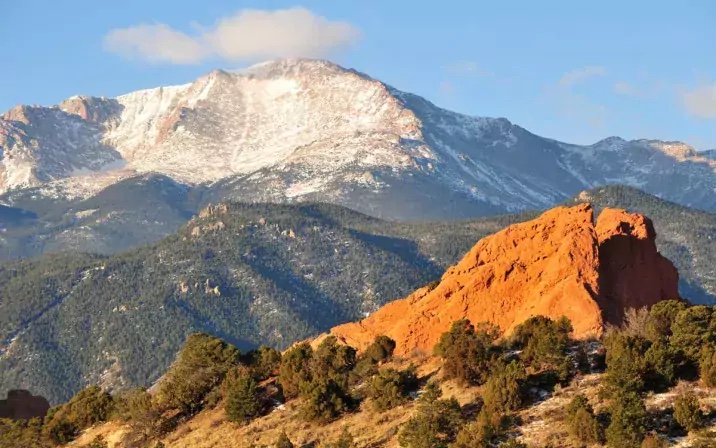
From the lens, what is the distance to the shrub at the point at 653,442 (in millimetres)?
53938

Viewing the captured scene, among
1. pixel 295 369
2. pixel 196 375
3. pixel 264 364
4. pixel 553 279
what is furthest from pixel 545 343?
pixel 196 375

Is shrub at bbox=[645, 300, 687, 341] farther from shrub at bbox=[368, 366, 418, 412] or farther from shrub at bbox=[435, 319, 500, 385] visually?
shrub at bbox=[368, 366, 418, 412]

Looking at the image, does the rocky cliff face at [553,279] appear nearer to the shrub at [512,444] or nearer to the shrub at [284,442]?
the shrub at [284,442]

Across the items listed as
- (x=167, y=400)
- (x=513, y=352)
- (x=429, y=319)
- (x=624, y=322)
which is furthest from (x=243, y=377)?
(x=624, y=322)

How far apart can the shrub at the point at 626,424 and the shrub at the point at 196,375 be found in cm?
3276

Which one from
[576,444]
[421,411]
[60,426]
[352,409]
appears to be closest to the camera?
[576,444]

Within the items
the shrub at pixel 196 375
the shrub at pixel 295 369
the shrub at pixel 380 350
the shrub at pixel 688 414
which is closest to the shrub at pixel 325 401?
the shrub at pixel 295 369

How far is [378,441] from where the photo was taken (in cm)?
6266

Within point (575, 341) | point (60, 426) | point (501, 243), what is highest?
point (501, 243)

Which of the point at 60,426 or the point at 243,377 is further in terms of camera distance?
the point at 60,426

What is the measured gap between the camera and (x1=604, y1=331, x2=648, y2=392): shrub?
60219 millimetres

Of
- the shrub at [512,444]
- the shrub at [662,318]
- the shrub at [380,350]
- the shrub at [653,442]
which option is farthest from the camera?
the shrub at [380,350]

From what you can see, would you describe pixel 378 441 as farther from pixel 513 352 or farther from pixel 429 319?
pixel 429 319

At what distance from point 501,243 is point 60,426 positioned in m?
35.4
